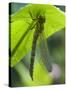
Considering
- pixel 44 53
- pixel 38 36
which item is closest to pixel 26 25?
pixel 38 36

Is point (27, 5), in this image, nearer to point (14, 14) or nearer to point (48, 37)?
point (14, 14)

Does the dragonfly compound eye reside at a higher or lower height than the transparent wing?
higher

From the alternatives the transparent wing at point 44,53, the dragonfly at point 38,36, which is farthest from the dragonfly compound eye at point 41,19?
the transparent wing at point 44,53

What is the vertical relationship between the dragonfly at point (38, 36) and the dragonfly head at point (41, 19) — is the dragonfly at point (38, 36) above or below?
below

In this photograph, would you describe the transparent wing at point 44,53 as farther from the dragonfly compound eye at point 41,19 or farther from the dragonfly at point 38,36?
the dragonfly compound eye at point 41,19

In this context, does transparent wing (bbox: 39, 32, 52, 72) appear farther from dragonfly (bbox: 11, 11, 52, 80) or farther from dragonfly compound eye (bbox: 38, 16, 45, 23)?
dragonfly compound eye (bbox: 38, 16, 45, 23)

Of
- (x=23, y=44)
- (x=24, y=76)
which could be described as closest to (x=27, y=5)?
(x=23, y=44)

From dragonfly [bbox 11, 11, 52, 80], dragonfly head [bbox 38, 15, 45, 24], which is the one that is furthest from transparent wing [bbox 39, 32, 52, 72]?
dragonfly head [bbox 38, 15, 45, 24]

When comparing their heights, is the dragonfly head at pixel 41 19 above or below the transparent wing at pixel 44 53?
above

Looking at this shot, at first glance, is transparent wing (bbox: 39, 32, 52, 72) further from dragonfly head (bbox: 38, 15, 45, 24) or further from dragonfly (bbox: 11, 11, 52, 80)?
dragonfly head (bbox: 38, 15, 45, 24)
